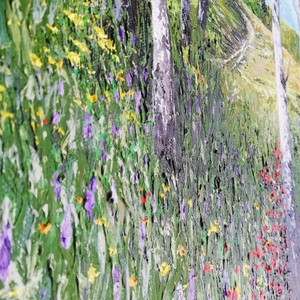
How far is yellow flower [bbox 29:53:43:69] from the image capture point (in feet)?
3.85

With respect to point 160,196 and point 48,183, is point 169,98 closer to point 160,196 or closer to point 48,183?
point 160,196

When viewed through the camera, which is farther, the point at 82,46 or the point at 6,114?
the point at 82,46

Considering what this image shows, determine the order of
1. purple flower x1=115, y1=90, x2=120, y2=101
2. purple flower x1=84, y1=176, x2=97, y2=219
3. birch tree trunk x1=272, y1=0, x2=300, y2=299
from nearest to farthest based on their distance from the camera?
purple flower x1=84, y1=176, x2=97, y2=219 < purple flower x1=115, y1=90, x2=120, y2=101 < birch tree trunk x1=272, y1=0, x2=300, y2=299

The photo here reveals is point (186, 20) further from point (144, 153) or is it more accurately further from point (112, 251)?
point (112, 251)

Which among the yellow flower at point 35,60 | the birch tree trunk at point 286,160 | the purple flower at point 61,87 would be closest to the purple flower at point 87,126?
the purple flower at point 61,87

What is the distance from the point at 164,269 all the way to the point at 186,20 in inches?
39.7

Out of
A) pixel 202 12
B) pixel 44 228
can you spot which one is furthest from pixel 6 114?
pixel 202 12

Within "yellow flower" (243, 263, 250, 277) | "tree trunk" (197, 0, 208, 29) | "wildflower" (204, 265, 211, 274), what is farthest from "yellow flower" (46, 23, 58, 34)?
"yellow flower" (243, 263, 250, 277)

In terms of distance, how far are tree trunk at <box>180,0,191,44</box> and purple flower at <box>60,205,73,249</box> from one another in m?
1.04

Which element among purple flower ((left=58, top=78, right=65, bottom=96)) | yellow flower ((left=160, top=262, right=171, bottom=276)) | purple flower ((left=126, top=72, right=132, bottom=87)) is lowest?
yellow flower ((left=160, top=262, right=171, bottom=276))

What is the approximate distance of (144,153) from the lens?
169 centimetres

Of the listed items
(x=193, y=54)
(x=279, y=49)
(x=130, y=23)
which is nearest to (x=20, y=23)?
(x=130, y=23)

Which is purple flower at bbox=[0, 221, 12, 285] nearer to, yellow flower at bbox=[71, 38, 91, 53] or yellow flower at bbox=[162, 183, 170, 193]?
yellow flower at bbox=[71, 38, 91, 53]

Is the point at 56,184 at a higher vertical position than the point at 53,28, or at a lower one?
lower
